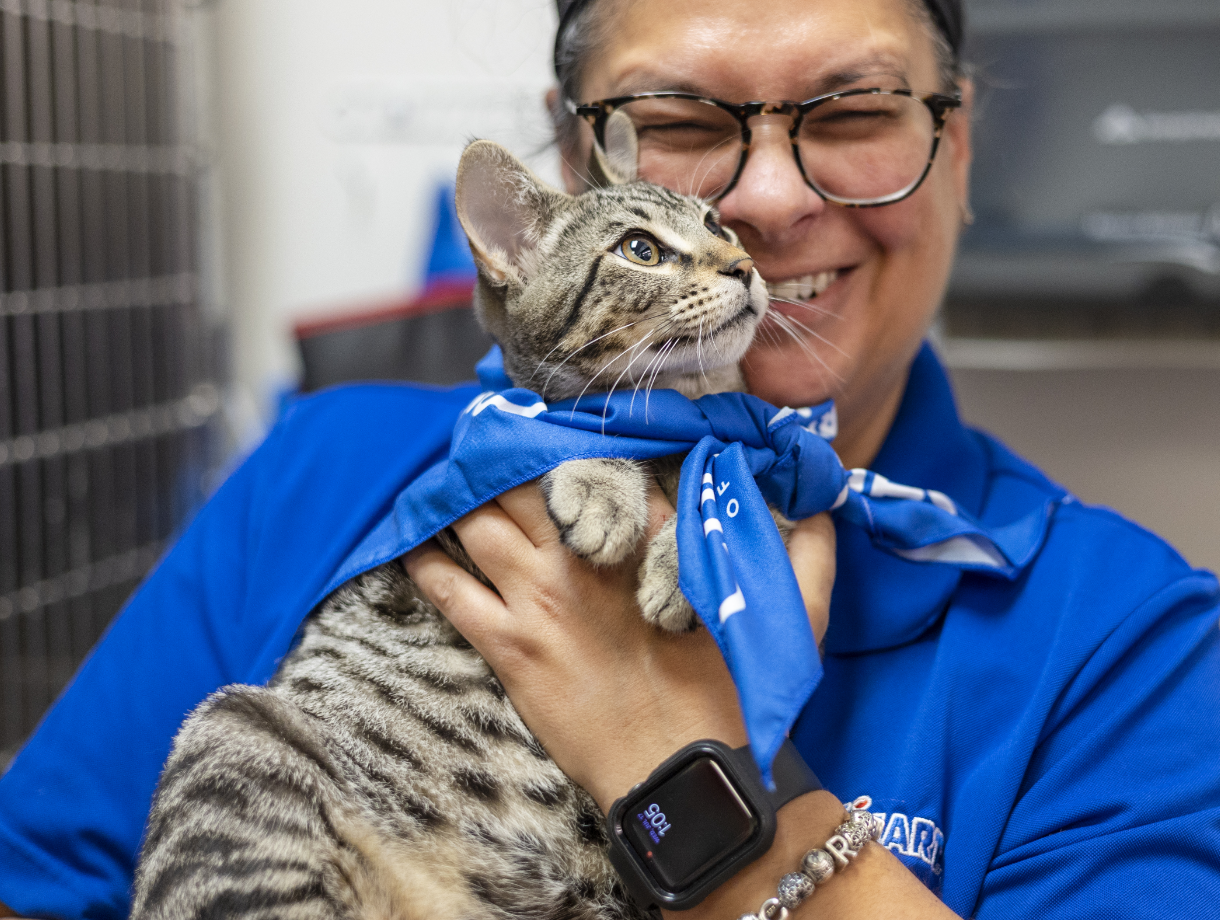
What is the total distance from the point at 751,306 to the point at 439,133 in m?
2.18

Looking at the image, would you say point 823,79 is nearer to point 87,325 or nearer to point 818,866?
point 818,866

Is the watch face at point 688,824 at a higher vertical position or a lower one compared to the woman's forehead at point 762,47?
lower

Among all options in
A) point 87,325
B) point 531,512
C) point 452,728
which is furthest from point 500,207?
point 87,325

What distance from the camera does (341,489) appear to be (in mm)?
1377

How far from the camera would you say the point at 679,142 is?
1.23 metres

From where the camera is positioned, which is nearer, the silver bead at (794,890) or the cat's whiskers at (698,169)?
the silver bead at (794,890)

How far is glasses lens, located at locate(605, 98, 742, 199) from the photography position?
1156 mm

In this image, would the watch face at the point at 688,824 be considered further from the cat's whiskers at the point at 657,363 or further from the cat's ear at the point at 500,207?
the cat's ear at the point at 500,207

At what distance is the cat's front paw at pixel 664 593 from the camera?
2.99 feet

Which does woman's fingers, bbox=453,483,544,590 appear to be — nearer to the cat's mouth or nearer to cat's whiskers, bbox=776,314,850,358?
the cat's mouth

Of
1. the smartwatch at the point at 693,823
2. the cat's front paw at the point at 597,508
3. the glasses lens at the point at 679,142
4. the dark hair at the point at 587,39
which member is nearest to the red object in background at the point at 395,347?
the dark hair at the point at 587,39

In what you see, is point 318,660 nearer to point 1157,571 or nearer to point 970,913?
point 970,913

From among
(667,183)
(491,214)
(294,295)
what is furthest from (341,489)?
(294,295)

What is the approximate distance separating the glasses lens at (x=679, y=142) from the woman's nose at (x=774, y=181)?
3cm
